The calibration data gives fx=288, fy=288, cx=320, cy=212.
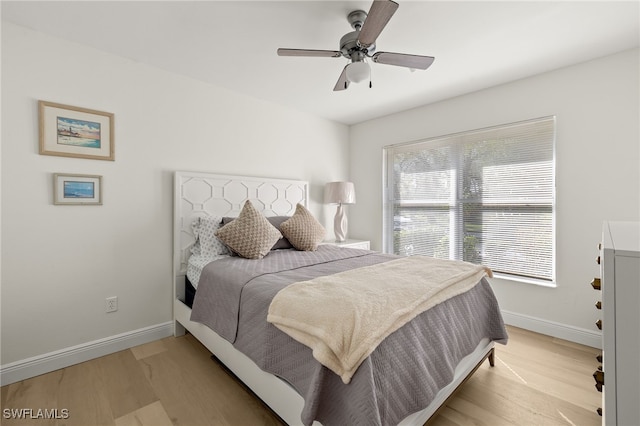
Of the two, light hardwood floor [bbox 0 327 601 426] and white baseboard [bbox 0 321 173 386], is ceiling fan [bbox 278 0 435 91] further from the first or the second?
white baseboard [bbox 0 321 173 386]

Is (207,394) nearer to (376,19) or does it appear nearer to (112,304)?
(112,304)

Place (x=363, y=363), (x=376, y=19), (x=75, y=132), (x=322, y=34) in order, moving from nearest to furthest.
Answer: (x=363, y=363), (x=376, y=19), (x=322, y=34), (x=75, y=132)

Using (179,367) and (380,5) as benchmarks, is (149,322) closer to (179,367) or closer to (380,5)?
(179,367)

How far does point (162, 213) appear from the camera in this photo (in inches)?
102

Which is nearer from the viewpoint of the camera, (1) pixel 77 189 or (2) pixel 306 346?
(2) pixel 306 346

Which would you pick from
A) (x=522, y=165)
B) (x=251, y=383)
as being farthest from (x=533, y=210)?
(x=251, y=383)

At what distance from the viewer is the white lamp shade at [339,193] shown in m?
A: 3.83

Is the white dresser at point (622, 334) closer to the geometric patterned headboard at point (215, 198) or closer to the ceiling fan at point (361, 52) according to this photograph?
the ceiling fan at point (361, 52)

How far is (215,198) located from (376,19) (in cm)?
213

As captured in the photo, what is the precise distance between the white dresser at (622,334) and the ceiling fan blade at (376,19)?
134cm

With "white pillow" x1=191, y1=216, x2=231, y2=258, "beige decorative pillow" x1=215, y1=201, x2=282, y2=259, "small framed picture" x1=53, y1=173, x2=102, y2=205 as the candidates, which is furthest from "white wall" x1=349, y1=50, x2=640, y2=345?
"small framed picture" x1=53, y1=173, x2=102, y2=205

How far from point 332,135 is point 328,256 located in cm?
224

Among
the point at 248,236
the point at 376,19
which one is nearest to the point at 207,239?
the point at 248,236

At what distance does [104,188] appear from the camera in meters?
2.28
